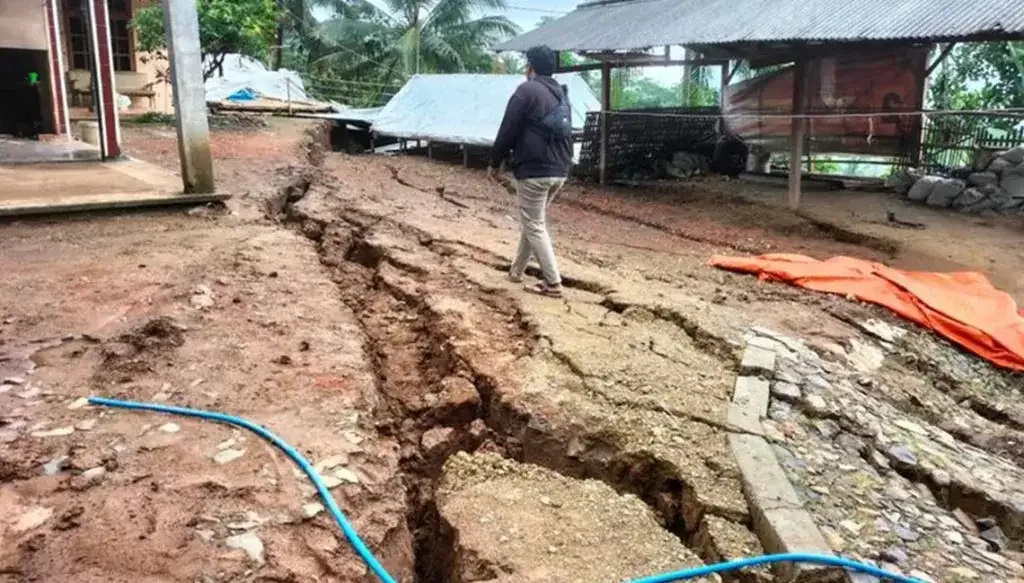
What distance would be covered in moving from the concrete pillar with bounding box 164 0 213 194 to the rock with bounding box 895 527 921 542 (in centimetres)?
612

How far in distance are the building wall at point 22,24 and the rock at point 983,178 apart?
1314cm

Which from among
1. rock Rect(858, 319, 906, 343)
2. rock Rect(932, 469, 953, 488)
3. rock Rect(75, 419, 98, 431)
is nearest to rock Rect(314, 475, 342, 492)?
rock Rect(75, 419, 98, 431)

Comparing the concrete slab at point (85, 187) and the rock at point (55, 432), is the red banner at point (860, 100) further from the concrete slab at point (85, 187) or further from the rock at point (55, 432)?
the rock at point (55, 432)

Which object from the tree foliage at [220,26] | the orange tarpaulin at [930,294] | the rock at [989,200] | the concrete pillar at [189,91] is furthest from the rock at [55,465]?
the tree foliage at [220,26]

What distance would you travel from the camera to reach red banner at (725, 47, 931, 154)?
1040 centimetres

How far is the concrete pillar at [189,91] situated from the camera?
20.8 feet

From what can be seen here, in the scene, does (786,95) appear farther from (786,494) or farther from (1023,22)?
(786,494)

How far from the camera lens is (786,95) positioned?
37.8 ft

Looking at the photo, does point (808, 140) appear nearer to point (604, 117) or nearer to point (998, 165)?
point (998, 165)

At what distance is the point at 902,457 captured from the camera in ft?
11.7

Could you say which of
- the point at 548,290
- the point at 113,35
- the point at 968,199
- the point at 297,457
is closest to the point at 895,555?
the point at 297,457

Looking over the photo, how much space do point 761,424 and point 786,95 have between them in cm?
930

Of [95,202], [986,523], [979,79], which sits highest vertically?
[979,79]

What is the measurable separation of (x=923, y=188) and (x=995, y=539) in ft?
26.5
